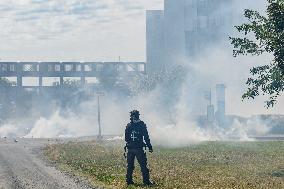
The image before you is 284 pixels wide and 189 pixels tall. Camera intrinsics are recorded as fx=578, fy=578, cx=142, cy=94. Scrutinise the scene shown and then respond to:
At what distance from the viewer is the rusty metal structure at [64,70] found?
145750mm

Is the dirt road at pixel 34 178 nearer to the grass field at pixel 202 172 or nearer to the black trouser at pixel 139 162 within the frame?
the grass field at pixel 202 172

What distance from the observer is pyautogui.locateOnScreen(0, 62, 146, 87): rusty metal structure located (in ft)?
478

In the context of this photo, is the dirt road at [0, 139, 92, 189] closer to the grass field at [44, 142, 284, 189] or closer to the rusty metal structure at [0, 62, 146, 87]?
the grass field at [44, 142, 284, 189]

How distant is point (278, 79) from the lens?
28.6 metres

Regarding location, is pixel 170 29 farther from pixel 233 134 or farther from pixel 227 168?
pixel 227 168

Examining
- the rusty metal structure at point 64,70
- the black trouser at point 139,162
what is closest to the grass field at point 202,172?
the black trouser at point 139,162

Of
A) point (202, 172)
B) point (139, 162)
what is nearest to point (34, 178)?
point (139, 162)

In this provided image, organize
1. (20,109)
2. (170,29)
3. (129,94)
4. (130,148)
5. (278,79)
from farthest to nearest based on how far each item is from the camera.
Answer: (170,29) → (20,109) → (129,94) → (278,79) → (130,148)

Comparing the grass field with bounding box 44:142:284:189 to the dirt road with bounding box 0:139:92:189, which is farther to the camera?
the dirt road with bounding box 0:139:92:189

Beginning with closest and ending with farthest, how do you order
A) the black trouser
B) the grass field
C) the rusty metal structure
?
the grass field, the black trouser, the rusty metal structure

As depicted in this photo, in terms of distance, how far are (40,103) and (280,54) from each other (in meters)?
134

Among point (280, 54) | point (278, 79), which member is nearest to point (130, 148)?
point (280, 54)

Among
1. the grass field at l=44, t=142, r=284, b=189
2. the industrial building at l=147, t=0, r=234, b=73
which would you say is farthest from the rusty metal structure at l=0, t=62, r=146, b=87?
the grass field at l=44, t=142, r=284, b=189

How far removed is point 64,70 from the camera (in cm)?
15012
